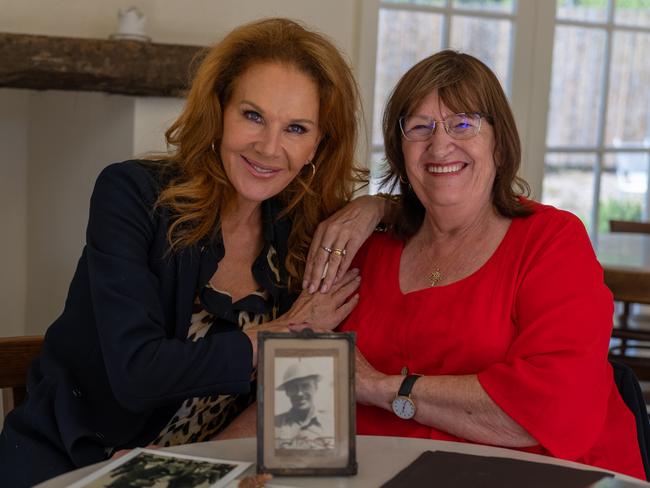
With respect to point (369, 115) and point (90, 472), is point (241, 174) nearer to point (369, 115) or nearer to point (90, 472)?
point (90, 472)

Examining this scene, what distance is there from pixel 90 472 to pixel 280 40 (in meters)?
0.95

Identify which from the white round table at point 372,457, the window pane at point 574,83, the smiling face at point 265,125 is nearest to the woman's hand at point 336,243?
the smiling face at point 265,125

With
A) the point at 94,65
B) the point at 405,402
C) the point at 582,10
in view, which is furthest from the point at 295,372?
the point at 582,10

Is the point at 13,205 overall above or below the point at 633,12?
below

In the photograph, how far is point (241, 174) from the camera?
1.91 m

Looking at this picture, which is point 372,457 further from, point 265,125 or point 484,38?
Result: point 484,38

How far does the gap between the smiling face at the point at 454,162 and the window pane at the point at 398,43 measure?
7.13 feet

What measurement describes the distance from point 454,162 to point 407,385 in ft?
1.48

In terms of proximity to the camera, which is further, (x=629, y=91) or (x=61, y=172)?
(x=629, y=91)

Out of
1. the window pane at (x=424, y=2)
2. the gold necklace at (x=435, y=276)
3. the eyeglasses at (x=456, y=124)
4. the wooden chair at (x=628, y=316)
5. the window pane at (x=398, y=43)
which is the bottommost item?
the wooden chair at (x=628, y=316)

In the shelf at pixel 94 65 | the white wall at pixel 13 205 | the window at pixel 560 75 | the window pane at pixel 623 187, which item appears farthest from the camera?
the window pane at pixel 623 187

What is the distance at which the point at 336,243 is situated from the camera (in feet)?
6.61

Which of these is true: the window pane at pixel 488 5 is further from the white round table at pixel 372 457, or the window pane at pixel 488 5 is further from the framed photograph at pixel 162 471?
the framed photograph at pixel 162 471

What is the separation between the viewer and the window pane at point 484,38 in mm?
4238
